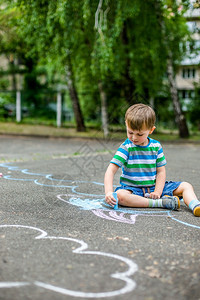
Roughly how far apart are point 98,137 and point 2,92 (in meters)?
6.42

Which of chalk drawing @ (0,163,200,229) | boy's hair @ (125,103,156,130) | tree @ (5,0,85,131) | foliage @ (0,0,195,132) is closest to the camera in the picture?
chalk drawing @ (0,163,200,229)

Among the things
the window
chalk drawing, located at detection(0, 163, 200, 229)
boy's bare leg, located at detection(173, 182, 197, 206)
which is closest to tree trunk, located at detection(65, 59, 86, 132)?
chalk drawing, located at detection(0, 163, 200, 229)

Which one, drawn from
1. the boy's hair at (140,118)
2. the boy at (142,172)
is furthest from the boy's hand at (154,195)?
the boy's hair at (140,118)

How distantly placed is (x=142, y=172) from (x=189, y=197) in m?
0.48

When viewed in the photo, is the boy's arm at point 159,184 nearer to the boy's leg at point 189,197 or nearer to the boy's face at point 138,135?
the boy's leg at point 189,197

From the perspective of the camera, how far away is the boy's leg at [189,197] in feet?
10.8

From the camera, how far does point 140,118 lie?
3338 mm

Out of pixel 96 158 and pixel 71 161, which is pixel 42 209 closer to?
pixel 71 161

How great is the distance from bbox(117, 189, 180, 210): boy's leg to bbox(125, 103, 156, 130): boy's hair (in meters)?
0.62

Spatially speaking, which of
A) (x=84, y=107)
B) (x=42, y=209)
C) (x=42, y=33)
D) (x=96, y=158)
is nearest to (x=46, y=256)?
(x=42, y=209)

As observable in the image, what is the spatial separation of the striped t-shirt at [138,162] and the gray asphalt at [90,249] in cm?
31

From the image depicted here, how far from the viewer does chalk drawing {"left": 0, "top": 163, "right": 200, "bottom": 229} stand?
324 centimetres

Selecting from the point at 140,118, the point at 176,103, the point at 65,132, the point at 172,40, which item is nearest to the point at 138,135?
the point at 140,118

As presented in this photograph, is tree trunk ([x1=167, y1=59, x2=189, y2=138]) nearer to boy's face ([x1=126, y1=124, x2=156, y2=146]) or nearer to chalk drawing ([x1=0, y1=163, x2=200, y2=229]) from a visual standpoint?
chalk drawing ([x1=0, y1=163, x2=200, y2=229])
